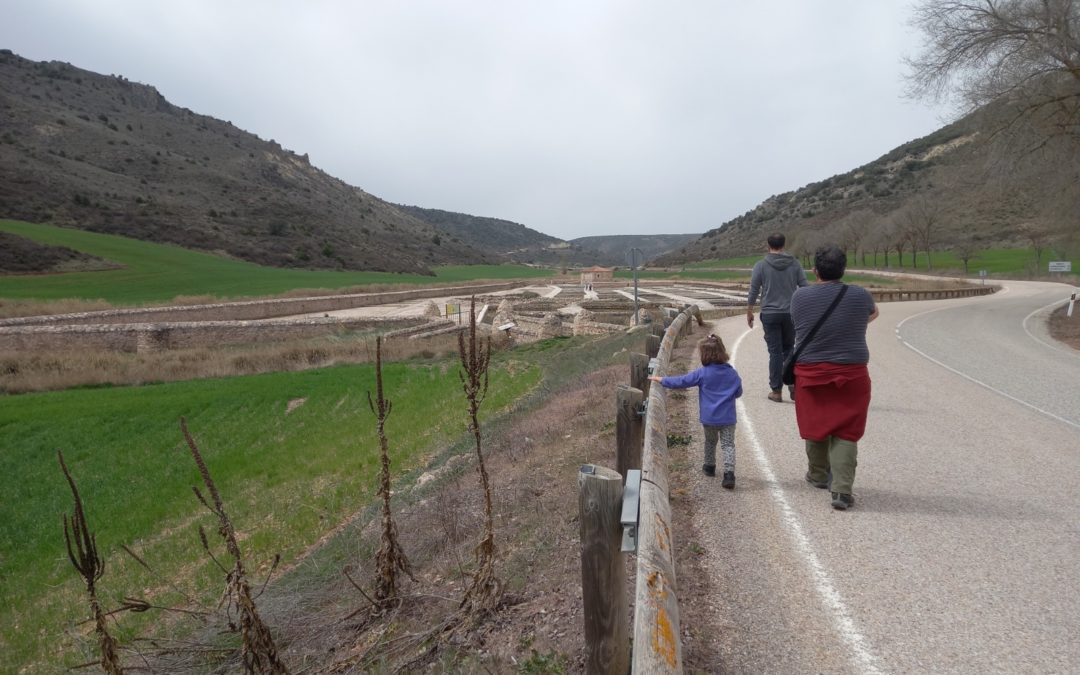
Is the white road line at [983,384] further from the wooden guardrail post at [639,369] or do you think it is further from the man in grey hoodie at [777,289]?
the wooden guardrail post at [639,369]

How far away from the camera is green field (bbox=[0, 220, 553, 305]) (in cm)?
4278

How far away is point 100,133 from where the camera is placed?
318 feet

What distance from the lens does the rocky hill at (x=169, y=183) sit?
69812 millimetres

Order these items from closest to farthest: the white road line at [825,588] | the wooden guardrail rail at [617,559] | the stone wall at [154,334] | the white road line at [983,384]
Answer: the wooden guardrail rail at [617,559] < the white road line at [825,588] < the white road line at [983,384] < the stone wall at [154,334]

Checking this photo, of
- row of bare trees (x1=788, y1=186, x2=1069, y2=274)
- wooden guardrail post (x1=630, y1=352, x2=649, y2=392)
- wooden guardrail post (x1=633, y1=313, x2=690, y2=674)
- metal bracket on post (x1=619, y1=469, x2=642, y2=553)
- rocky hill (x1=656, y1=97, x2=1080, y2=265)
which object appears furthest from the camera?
row of bare trees (x1=788, y1=186, x2=1069, y2=274)

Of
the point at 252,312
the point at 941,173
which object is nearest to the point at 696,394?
the point at 941,173

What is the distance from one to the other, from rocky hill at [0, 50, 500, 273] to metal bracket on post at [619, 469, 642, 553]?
2979 inches

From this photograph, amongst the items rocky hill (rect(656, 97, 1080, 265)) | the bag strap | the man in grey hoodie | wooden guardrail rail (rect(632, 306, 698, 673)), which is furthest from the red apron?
rocky hill (rect(656, 97, 1080, 265))

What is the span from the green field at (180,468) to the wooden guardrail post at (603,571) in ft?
11.0

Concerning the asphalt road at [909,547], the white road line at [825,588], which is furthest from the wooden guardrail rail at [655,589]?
the white road line at [825,588]

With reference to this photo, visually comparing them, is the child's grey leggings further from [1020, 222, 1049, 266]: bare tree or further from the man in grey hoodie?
[1020, 222, 1049, 266]: bare tree

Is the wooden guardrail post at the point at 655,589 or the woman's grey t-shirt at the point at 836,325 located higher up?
the woman's grey t-shirt at the point at 836,325

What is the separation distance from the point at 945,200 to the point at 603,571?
5553 centimetres

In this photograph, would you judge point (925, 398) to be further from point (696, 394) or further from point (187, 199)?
point (187, 199)
